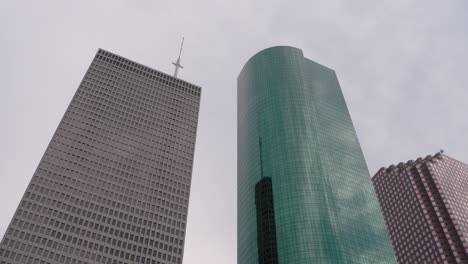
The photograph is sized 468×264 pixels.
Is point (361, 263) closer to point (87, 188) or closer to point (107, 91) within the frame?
point (87, 188)

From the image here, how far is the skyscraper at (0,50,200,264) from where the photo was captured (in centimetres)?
12188

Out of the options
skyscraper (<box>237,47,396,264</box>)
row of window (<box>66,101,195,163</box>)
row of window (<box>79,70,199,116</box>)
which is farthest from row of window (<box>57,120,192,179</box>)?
skyscraper (<box>237,47,396,264</box>)

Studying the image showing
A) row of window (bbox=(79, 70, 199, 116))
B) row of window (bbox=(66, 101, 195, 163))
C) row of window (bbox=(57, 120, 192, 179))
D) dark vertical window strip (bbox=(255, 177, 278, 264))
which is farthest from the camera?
row of window (bbox=(79, 70, 199, 116))

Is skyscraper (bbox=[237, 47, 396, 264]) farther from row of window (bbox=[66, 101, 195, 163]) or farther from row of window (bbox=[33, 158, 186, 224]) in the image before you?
row of window (bbox=[33, 158, 186, 224])

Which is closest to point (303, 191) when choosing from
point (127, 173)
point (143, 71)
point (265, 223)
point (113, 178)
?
point (265, 223)

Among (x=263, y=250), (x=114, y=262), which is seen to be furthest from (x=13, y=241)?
(x=263, y=250)

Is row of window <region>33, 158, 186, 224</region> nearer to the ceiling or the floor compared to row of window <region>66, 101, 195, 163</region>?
nearer to the floor

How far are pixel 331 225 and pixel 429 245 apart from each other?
2591 inches

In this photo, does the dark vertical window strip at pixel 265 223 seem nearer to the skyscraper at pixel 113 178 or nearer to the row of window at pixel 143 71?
the skyscraper at pixel 113 178

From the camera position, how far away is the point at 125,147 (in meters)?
153

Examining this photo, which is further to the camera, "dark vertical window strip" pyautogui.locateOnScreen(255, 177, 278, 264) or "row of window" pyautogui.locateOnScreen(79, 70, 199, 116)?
"row of window" pyautogui.locateOnScreen(79, 70, 199, 116)

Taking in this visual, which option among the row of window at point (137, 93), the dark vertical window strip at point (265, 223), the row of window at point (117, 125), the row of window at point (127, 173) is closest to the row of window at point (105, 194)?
the row of window at point (127, 173)

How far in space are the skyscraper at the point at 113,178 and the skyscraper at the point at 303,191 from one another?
102 feet

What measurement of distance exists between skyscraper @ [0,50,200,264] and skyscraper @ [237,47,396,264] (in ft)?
102
